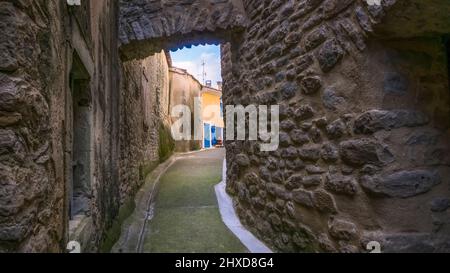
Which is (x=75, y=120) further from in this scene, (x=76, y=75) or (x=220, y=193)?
(x=220, y=193)

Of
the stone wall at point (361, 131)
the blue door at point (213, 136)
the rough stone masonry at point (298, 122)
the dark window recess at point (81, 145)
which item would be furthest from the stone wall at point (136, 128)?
the blue door at point (213, 136)

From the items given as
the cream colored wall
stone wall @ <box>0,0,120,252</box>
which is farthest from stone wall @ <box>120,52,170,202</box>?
the cream colored wall

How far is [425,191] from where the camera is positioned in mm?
2031

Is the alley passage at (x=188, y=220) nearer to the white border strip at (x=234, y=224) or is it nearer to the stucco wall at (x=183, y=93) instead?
the white border strip at (x=234, y=224)

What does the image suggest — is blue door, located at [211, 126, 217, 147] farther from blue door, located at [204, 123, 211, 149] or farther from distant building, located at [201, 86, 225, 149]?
blue door, located at [204, 123, 211, 149]

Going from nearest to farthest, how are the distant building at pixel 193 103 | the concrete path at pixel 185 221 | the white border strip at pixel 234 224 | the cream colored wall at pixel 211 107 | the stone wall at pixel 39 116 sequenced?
the stone wall at pixel 39 116 → the white border strip at pixel 234 224 → the concrete path at pixel 185 221 → the distant building at pixel 193 103 → the cream colored wall at pixel 211 107

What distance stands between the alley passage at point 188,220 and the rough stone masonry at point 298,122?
1.60 ft

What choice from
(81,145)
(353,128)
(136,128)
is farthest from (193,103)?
(353,128)

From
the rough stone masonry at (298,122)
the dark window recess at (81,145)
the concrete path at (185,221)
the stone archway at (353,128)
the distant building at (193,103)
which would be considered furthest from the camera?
the distant building at (193,103)

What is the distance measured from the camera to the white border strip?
3.43m

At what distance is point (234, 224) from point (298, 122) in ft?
6.22

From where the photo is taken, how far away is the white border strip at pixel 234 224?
343cm
